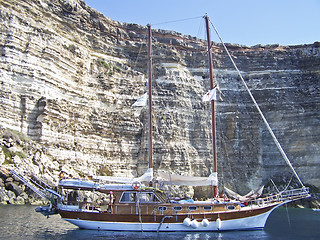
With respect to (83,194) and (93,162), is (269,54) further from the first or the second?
(83,194)

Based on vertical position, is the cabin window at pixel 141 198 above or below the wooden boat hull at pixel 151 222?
above

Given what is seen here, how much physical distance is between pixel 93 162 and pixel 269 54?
128 ft

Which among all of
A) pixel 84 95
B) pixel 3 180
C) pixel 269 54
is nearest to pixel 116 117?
pixel 84 95

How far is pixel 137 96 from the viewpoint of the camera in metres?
50.1

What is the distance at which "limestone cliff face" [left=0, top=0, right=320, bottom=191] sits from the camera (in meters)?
40.3

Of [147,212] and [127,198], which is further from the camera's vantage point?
[127,198]

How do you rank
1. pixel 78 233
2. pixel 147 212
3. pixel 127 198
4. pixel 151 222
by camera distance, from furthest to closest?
1. pixel 127 198
2. pixel 147 212
3. pixel 151 222
4. pixel 78 233

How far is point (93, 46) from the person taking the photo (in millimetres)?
51156

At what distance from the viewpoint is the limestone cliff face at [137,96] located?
132 ft

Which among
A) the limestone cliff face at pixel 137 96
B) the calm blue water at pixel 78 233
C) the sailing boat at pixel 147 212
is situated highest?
the limestone cliff face at pixel 137 96

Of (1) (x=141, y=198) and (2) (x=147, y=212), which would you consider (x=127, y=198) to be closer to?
(1) (x=141, y=198)

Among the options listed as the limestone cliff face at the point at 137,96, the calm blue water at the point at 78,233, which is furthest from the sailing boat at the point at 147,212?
the limestone cliff face at the point at 137,96

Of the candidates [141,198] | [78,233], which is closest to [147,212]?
[141,198]

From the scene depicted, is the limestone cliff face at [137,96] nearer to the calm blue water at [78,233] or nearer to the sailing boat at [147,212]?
the calm blue water at [78,233]
